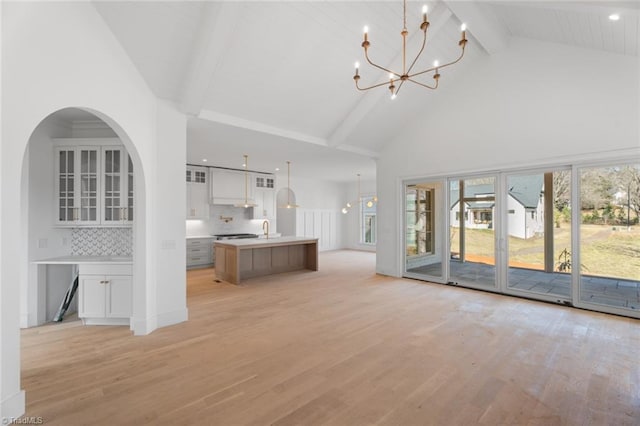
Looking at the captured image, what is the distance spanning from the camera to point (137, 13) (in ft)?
9.50

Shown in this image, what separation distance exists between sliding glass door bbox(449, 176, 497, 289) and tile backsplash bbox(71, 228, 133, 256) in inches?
224

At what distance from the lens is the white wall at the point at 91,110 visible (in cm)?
195

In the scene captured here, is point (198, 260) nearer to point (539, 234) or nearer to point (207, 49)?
point (207, 49)

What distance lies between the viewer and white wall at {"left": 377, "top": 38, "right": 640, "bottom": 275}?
4.02 meters

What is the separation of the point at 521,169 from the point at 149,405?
588 centimetres

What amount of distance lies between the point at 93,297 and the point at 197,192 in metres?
4.64

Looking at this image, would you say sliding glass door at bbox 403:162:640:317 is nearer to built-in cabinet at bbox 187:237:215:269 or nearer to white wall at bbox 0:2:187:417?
white wall at bbox 0:2:187:417

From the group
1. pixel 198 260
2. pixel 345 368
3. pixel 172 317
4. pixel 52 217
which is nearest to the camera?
pixel 345 368

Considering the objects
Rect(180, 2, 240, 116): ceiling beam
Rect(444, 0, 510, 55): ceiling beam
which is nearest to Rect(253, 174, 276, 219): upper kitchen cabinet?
Rect(180, 2, 240, 116): ceiling beam

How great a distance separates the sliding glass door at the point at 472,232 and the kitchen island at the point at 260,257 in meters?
3.27

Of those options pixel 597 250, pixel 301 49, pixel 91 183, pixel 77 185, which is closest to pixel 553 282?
pixel 597 250

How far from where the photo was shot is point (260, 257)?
6.71 m

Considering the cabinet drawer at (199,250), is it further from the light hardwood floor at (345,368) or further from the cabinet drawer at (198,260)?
the light hardwood floor at (345,368)

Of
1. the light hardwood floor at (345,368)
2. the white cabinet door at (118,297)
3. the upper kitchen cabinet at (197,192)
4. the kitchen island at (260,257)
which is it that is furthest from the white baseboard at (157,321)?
the upper kitchen cabinet at (197,192)
